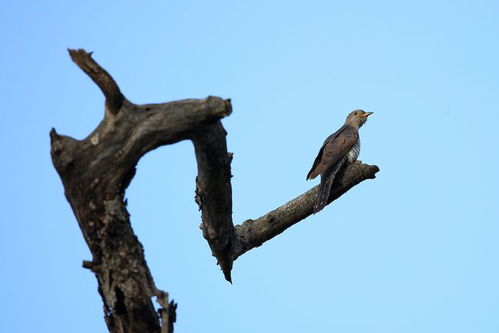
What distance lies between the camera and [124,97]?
13.9 feet

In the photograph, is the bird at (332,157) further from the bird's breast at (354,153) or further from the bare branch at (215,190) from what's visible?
the bare branch at (215,190)

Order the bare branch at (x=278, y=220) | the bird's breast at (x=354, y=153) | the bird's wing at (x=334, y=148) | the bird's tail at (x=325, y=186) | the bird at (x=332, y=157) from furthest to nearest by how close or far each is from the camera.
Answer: the bird's breast at (x=354, y=153) < the bird's wing at (x=334, y=148) < the bird at (x=332, y=157) < the bird's tail at (x=325, y=186) < the bare branch at (x=278, y=220)

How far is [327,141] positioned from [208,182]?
363cm

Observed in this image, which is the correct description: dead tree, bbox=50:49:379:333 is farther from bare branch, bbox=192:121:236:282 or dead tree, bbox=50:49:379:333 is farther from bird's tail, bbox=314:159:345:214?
bird's tail, bbox=314:159:345:214

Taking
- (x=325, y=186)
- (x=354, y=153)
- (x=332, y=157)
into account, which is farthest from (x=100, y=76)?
(x=354, y=153)

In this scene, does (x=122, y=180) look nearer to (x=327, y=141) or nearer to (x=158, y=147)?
(x=158, y=147)

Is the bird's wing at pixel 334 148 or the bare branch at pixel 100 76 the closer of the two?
the bare branch at pixel 100 76

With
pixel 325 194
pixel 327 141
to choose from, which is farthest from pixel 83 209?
pixel 327 141

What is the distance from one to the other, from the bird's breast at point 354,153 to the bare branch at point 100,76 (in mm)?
4230

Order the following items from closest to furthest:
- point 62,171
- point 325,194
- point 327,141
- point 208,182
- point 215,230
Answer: point 62,171
point 208,182
point 215,230
point 325,194
point 327,141

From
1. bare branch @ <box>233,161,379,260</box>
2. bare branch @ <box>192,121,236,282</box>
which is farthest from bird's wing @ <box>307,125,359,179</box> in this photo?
bare branch @ <box>192,121,236,282</box>

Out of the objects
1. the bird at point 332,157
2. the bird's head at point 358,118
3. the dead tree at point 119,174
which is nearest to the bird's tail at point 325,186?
the bird at point 332,157

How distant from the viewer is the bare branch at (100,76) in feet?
13.5

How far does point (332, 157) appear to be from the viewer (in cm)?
755
